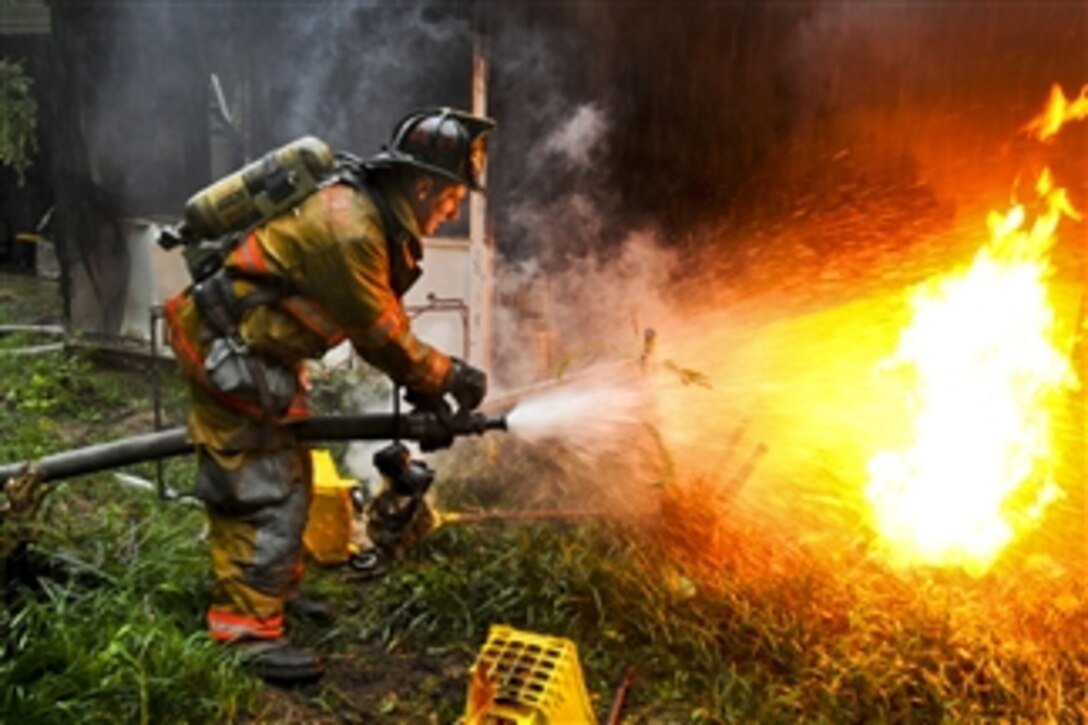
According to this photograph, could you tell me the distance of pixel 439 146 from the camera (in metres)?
4.11

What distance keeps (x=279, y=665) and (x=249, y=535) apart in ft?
1.98

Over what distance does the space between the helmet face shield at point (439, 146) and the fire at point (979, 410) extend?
3.17 m

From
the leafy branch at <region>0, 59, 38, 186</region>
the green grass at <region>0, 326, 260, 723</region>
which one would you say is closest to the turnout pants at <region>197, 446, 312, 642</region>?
the green grass at <region>0, 326, 260, 723</region>

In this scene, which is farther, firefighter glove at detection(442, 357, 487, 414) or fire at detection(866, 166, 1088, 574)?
fire at detection(866, 166, 1088, 574)

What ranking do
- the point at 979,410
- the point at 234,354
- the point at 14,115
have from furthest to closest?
the point at 14,115, the point at 979,410, the point at 234,354

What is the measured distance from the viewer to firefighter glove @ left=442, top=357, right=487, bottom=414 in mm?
4270

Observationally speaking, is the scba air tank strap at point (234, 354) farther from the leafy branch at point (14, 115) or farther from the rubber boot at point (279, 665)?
the leafy branch at point (14, 115)

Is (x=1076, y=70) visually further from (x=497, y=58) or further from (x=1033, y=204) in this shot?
(x=497, y=58)

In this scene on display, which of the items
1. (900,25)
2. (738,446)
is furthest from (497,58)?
(738,446)

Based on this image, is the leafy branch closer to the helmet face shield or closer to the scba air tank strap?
the scba air tank strap

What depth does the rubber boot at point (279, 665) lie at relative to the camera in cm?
414

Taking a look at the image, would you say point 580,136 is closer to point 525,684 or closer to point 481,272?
point 481,272

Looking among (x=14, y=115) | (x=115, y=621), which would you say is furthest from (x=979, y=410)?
(x=14, y=115)

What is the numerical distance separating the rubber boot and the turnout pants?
0.09m
